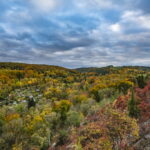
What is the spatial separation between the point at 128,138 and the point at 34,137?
66.2 ft

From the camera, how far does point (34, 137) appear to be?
2905 cm

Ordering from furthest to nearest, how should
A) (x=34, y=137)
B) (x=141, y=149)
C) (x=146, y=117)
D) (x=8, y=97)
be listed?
(x=8, y=97), (x=34, y=137), (x=146, y=117), (x=141, y=149)

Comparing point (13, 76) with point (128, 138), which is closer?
point (128, 138)

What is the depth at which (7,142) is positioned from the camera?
102ft

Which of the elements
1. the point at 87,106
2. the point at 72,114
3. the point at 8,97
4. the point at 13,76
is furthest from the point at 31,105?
the point at 13,76

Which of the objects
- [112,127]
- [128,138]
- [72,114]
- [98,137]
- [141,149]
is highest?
[112,127]

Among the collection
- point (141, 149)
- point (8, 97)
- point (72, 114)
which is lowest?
point (8, 97)

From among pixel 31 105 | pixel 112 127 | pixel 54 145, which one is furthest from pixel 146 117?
pixel 31 105

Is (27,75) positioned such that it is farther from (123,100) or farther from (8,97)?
(123,100)

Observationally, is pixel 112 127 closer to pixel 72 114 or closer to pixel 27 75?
pixel 72 114

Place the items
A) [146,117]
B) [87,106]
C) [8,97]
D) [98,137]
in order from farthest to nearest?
[8,97], [87,106], [146,117], [98,137]

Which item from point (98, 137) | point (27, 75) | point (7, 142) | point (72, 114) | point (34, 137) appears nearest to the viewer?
point (98, 137)

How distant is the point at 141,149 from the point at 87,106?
3471cm

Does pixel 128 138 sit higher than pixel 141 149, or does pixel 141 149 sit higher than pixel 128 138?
pixel 128 138
